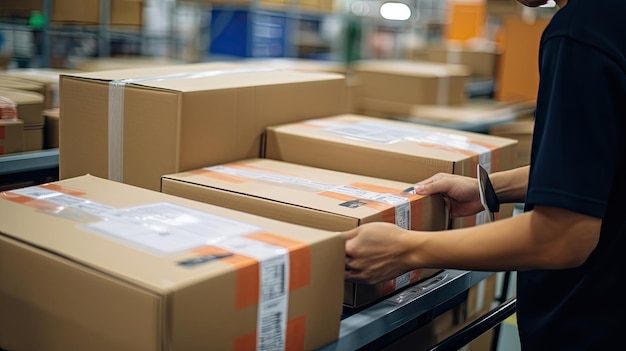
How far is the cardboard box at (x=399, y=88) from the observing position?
13.2ft

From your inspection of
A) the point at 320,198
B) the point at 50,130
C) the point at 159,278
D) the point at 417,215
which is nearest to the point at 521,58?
the point at 50,130

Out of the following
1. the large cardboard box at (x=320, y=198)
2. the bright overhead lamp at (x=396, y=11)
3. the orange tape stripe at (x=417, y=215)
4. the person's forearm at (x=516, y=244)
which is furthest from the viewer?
the bright overhead lamp at (x=396, y=11)

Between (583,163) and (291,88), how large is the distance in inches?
36.9

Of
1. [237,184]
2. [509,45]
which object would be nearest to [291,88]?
[237,184]

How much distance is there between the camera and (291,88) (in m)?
1.78

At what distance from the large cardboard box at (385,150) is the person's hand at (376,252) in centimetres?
41

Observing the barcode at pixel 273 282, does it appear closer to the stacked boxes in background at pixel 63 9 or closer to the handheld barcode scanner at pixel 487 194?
the handheld barcode scanner at pixel 487 194

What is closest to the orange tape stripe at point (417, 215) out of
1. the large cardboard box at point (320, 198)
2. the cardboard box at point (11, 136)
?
the large cardboard box at point (320, 198)

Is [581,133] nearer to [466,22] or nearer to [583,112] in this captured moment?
[583,112]

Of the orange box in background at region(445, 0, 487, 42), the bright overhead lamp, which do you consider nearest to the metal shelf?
the orange box in background at region(445, 0, 487, 42)

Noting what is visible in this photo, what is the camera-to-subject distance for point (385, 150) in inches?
62.7

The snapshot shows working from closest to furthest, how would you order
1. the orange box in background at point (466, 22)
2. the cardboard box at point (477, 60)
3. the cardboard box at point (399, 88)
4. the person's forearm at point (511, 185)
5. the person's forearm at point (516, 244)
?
the person's forearm at point (516, 244) → the person's forearm at point (511, 185) → the cardboard box at point (399, 88) → the cardboard box at point (477, 60) → the orange box in background at point (466, 22)

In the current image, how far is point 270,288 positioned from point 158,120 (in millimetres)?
591

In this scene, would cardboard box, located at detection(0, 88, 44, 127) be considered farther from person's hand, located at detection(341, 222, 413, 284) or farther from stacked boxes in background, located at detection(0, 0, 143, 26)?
person's hand, located at detection(341, 222, 413, 284)
